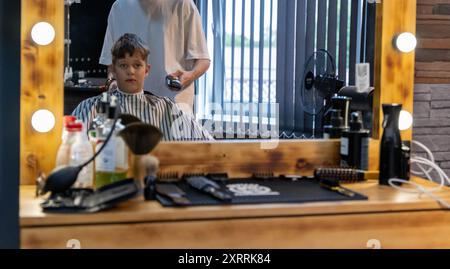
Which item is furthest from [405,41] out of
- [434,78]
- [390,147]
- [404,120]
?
[434,78]

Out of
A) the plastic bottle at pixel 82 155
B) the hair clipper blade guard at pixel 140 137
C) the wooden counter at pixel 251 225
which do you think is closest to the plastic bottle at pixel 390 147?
the wooden counter at pixel 251 225

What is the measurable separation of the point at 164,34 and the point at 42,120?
0.46 m

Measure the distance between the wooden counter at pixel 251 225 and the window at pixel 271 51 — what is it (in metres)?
0.46

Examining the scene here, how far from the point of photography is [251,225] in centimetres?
150

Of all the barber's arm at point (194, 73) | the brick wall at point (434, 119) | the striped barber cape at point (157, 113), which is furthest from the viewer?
the brick wall at point (434, 119)

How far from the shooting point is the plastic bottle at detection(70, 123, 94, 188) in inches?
65.0

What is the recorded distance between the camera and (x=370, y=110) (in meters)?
2.00

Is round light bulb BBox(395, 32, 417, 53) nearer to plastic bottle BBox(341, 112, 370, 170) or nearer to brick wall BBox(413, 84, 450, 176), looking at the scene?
plastic bottle BBox(341, 112, 370, 170)

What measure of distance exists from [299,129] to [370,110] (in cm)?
23

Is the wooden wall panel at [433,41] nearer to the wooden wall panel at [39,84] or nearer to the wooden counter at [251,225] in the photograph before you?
the wooden counter at [251,225]

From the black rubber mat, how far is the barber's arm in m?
0.34

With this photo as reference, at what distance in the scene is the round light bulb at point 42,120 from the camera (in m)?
1.73

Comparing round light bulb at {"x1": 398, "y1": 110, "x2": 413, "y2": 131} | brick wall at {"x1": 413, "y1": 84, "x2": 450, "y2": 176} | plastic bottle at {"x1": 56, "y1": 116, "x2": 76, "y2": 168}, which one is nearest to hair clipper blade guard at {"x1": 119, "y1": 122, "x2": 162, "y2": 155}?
plastic bottle at {"x1": 56, "y1": 116, "x2": 76, "y2": 168}

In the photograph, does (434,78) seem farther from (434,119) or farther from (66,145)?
(66,145)
